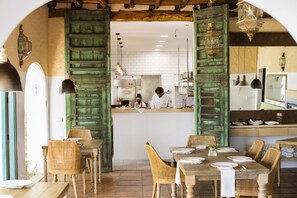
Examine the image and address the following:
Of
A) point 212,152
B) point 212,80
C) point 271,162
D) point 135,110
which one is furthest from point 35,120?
point 271,162

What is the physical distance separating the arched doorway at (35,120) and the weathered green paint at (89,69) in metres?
0.53

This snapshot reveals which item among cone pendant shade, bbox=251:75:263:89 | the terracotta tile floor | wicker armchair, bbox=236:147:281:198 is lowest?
the terracotta tile floor

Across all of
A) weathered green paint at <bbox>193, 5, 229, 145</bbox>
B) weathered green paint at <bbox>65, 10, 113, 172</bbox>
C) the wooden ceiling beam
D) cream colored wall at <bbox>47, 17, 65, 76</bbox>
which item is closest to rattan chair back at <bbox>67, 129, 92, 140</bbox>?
weathered green paint at <bbox>65, 10, 113, 172</bbox>

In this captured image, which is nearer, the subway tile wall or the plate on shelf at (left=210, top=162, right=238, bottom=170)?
the plate on shelf at (left=210, top=162, right=238, bottom=170)

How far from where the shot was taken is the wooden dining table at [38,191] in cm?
328

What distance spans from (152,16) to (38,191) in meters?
5.32

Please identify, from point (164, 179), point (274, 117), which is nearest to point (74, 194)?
point (164, 179)

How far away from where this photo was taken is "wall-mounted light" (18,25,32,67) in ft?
20.1

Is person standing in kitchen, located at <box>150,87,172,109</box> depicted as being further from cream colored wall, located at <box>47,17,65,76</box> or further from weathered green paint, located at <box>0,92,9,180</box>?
weathered green paint, located at <box>0,92,9,180</box>

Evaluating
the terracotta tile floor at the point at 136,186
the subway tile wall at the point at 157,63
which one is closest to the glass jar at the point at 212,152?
the terracotta tile floor at the point at 136,186

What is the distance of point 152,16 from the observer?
8.05m

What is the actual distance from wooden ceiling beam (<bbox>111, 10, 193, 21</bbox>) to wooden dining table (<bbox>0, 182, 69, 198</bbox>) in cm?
496

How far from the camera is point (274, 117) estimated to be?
8.07m

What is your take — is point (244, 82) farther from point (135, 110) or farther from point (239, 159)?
point (239, 159)
